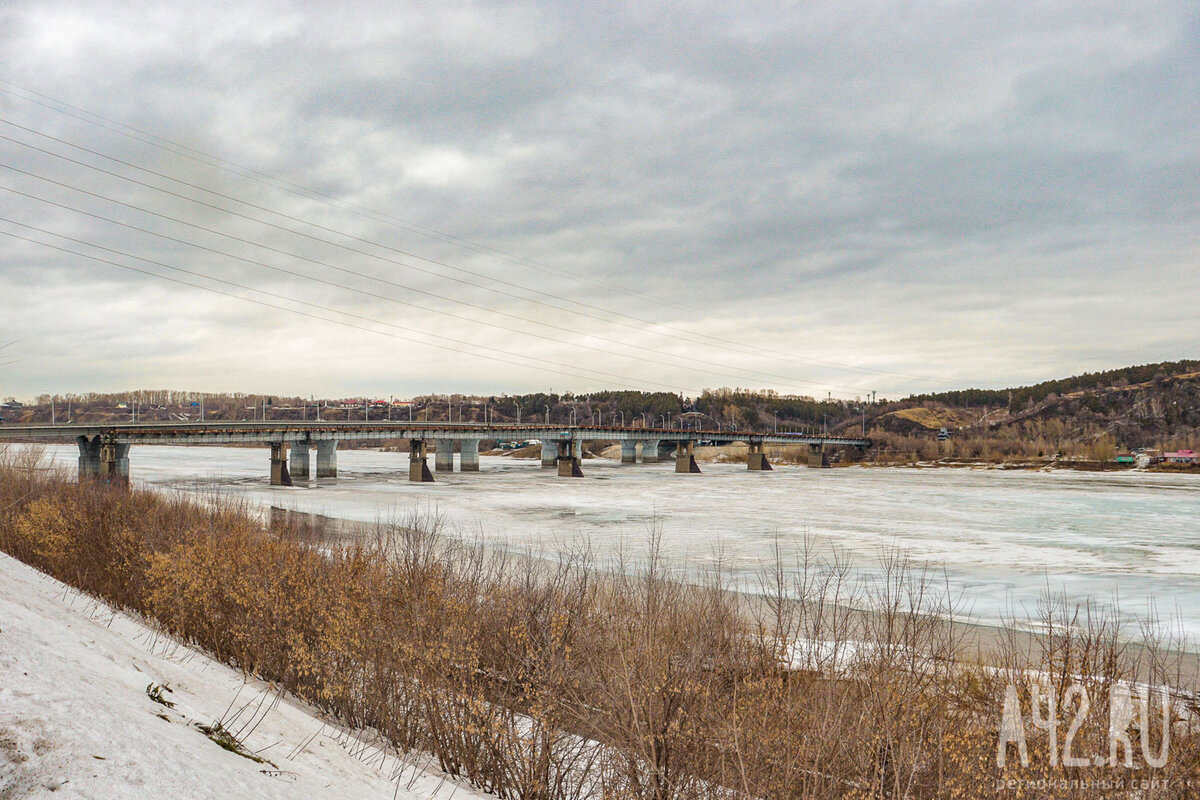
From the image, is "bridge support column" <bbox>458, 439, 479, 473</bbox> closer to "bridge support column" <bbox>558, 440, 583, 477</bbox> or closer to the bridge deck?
the bridge deck

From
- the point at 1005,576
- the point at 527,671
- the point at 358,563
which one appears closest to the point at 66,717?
the point at 527,671

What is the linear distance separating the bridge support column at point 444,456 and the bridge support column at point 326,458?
101 feet

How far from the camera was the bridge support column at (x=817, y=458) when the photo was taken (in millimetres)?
176863

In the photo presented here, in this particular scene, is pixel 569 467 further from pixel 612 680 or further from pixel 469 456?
pixel 612 680

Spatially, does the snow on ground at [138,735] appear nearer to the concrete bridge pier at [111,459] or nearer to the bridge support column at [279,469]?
the concrete bridge pier at [111,459]

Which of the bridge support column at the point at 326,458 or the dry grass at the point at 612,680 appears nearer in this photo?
the dry grass at the point at 612,680

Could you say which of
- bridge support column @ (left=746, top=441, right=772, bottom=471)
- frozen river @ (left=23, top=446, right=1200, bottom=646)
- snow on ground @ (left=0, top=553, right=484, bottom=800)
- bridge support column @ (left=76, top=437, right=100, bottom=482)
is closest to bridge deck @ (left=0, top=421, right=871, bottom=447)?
bridge support column @ (left=76, top=437, right=100, bottom=482)

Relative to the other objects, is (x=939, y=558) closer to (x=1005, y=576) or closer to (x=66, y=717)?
(x=1005, y=576)

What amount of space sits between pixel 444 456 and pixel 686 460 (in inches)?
2005

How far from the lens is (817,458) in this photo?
179 metres

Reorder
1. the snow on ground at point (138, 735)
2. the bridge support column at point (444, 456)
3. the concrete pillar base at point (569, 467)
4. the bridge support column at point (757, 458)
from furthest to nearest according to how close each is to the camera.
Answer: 1. the bridge support column at point (757, 458)
2. the bridge support column at point (444, 456)
3. the concrete pillar base at point (569, 467)
4. the snow on ground at point (138, 735)

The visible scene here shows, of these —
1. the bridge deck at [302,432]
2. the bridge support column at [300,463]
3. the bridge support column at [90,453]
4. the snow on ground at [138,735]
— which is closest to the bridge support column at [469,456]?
the bridge deck at [302,432]

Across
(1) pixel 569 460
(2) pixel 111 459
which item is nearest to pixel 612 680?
(2) pixel 111 459

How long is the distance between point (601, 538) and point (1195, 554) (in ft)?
97.0
